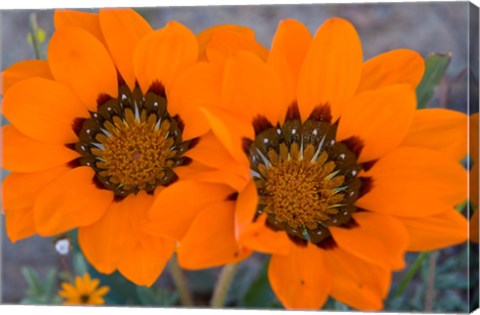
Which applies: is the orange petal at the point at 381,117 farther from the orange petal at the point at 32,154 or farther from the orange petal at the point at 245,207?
the orange petal at the point at 32,154

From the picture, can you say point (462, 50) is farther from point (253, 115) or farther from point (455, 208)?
point (253, 115)

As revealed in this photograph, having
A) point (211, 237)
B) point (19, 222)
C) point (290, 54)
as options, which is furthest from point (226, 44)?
point (19, 222)

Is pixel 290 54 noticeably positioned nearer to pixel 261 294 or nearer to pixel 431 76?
pixel 431 76

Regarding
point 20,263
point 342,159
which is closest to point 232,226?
point 342,159

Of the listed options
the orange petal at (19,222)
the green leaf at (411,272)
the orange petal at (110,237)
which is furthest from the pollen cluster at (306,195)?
the orange petal at (19,222)

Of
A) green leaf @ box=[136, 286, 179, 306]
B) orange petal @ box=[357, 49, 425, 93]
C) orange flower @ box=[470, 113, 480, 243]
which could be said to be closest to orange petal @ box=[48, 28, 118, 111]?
green leaf @ box=[136, 286, 179, 306]

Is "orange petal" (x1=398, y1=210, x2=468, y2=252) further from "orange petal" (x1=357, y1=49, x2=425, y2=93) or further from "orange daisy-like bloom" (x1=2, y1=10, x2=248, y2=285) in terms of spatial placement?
"orange daisy-like bloom" (x1=2, y1=10, x2=248, y2=285)
